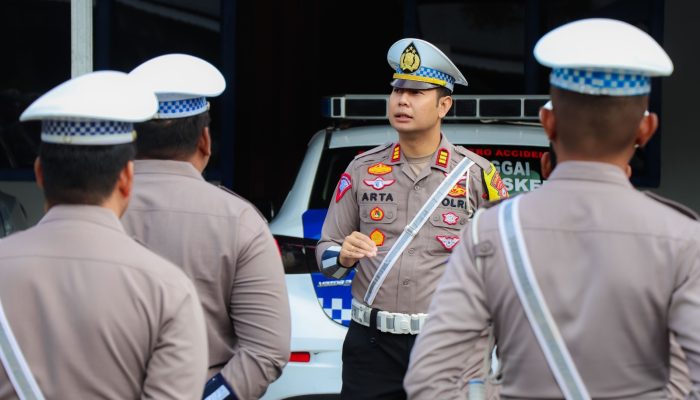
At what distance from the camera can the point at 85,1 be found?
529cm

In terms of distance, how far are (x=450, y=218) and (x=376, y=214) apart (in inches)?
10.1

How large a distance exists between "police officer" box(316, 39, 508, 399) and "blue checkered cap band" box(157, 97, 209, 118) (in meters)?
0.91

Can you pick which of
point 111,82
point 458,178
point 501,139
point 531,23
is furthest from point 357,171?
point 531,23

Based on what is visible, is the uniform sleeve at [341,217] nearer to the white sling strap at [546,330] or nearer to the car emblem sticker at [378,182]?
the car emblem sticker at [378,182]

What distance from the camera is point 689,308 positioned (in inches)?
77.7

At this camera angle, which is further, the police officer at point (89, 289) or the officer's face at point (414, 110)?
the officer's face at point (414, 110)

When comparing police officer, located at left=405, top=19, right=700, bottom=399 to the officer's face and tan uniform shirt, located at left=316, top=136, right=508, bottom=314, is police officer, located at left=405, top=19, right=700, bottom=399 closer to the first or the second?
tan uniform shirt, located at left=316, top=136, right=508, bottom=314

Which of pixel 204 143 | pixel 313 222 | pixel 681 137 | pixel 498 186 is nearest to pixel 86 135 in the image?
pixel 204 143

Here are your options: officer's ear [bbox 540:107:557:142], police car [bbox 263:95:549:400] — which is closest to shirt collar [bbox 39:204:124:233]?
officer's ear [bbox 540:107:557:142]

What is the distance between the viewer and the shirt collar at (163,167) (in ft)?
9.21

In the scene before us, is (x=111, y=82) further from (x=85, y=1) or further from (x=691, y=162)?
(x=691, y=162)

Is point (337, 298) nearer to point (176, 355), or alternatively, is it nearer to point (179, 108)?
point (179, 108)

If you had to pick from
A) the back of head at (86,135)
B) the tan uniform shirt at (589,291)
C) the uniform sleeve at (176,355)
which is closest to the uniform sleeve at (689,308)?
the tan uniform shirt at (589,291)

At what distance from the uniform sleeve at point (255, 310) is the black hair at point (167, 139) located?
22cm
